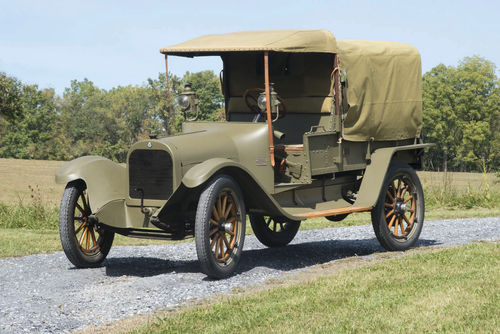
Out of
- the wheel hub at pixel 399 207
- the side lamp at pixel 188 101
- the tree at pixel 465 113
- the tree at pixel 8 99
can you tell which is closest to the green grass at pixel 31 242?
the side lamp at pixel 188 101

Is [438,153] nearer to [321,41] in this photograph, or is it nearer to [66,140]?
[66,140]

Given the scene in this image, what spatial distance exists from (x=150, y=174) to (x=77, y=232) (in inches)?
50.5

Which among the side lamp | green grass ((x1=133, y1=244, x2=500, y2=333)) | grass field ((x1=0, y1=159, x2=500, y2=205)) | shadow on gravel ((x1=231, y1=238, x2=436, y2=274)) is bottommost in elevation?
grass field ((x1=0, y1=159, x2=500, y2=205))

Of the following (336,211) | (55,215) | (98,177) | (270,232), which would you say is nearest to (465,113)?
(55,215)

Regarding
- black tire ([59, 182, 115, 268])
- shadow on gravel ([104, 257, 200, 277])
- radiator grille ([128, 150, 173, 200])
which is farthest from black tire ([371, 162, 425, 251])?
black tire ([59, 182, 115, 268])

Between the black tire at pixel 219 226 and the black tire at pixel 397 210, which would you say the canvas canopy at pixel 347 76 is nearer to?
the black tire at pixel 397 210

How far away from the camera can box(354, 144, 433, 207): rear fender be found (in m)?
8.92

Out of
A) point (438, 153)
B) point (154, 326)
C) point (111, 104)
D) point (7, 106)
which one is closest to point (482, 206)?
point (154, 326)

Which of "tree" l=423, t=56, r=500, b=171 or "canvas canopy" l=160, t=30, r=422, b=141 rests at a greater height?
"canvas canopy" l=160, t=30, r=422, b=141

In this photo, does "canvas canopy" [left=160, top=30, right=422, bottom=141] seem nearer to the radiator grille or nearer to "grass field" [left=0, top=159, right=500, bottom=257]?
the radiator grille

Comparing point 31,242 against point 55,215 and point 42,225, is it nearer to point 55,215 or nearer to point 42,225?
point 42,225

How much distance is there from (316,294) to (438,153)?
67.0 m

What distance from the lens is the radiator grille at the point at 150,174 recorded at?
24.7 feet

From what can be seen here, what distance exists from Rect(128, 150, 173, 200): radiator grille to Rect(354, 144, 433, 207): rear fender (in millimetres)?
2642
